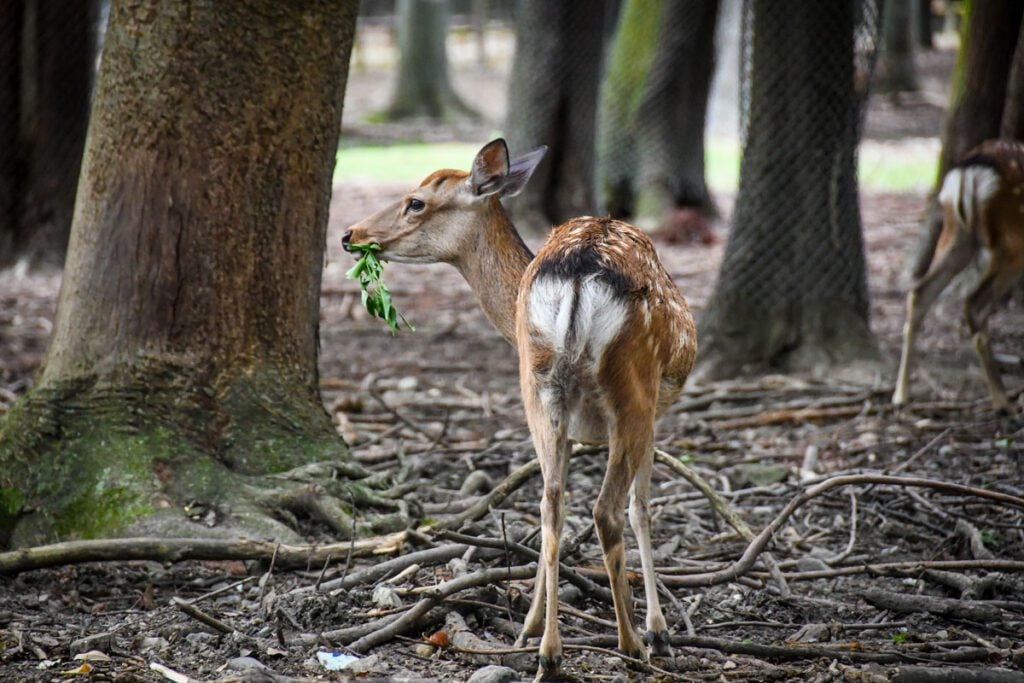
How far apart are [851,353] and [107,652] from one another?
558cm

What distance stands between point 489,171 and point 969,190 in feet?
13.5

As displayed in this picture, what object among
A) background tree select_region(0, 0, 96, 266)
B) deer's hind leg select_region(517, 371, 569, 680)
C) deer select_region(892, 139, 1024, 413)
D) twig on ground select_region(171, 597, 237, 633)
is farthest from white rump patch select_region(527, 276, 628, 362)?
background tree select_region(0, 0, 96, 266)

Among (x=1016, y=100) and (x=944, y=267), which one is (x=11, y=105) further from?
(x=1016, y=100)

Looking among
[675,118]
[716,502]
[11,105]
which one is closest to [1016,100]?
[716,502]

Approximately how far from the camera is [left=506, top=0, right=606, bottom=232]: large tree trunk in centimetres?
1338

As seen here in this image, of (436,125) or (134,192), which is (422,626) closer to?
(134,192)

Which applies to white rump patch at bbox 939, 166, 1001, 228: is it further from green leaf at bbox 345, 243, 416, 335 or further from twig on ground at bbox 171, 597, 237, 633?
twig on ground at bbox 171, 597, 237, 633

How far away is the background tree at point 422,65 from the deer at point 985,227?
2142 centimetres

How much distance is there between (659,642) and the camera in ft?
13.6

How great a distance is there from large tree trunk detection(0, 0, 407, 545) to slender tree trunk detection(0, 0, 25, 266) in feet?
20.8

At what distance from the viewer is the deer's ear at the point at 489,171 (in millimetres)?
4980

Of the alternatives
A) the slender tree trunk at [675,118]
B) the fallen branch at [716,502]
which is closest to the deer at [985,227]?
the fallen branch at [716,502]

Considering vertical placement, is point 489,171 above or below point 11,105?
below

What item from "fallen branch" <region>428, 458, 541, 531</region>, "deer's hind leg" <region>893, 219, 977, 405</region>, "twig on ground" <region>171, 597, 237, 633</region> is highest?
Result: "deer's hind leg" <region>893, 219, 977, 405</region>
